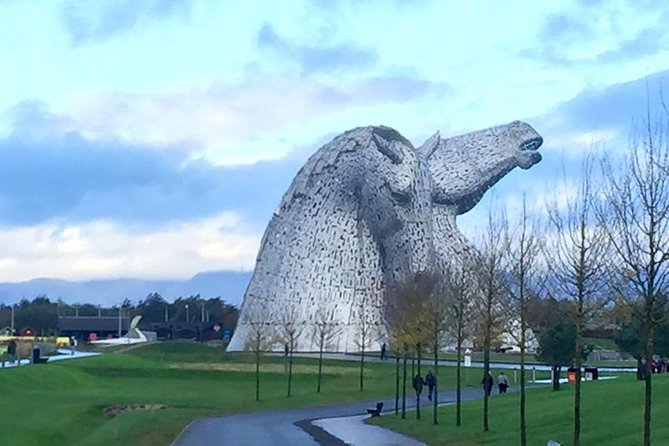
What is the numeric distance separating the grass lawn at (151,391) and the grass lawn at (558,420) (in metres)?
8.05

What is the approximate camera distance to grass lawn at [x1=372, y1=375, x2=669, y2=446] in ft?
94.4

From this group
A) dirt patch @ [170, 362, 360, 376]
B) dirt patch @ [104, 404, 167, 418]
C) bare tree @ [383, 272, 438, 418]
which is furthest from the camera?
dirt patch @ [170, 362, 360, 376]

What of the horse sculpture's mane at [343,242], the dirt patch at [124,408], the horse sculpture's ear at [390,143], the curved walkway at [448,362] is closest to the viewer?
the dirt patch at [124,408]

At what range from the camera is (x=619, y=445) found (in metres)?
26.4

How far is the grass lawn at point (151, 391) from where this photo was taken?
36.0m

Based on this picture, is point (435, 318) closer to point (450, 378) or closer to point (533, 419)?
point (533, 419)

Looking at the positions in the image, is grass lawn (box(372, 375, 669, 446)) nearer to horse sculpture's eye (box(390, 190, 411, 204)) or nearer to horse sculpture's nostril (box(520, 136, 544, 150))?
horse sculpture's eye (box(390, 190, 411, 204))

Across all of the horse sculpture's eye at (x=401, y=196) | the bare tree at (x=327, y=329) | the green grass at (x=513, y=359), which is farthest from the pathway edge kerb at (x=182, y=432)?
the horse sculpture's eye at (x=401, y=196)

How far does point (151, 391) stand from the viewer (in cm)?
5828

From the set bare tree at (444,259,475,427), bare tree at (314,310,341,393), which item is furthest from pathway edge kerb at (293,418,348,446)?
bare tree at (314,310,341,393)

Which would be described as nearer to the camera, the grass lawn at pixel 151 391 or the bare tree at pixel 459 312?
the grass lawn at pixel 151 391

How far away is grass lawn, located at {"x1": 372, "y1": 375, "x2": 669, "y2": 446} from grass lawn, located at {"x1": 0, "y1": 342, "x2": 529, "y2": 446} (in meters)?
Result: 8.05

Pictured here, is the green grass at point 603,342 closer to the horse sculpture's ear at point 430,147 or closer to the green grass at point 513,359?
the green grass at point 513,359

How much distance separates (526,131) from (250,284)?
84.5 ft
